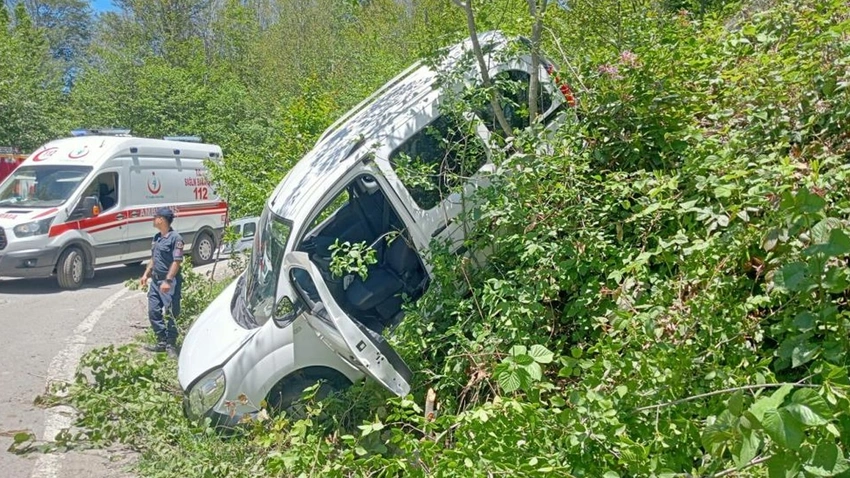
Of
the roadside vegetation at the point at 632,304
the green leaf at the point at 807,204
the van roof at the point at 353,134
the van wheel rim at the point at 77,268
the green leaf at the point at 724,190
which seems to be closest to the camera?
the green leaf at the point at 807,204

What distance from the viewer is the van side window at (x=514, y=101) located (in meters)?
5.05

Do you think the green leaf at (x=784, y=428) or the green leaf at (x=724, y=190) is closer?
the green leaf at (x=784, y=428)

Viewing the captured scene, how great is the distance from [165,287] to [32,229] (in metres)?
5.30

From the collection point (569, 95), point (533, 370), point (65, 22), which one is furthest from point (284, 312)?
point (65, 22)

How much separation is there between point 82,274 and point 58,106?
1611 cm

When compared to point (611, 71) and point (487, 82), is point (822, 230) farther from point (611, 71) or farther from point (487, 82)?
point (487, 82)

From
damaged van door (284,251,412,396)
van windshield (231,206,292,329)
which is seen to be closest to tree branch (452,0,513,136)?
van windshield (231,206,292,329)

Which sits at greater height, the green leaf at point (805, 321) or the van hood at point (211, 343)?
the van hood at point (211, 343)

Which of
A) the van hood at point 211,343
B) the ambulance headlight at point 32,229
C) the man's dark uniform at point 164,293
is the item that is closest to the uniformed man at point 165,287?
the man's dark uniform at point 164,293

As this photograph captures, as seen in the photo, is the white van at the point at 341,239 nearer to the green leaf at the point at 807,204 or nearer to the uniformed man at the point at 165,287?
the green leaf at the point at 807,204

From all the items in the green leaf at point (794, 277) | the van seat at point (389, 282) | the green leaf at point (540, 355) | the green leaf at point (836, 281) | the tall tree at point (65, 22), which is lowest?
the green leaf at point (836, 281)

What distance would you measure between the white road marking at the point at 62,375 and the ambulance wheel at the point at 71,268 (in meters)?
1.22

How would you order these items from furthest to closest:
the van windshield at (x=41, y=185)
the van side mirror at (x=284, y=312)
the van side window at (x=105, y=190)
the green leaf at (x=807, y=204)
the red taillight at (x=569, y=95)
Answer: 1. the van side window at (x=105, y=190)
2. the van windshield at (x=41, y=185)
3. the red taillight at (x=569, y=95)
4. the van side mirror at (x=284, y=312)
5. the green leaf at (x=807, y=204)

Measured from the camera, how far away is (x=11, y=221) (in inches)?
464
